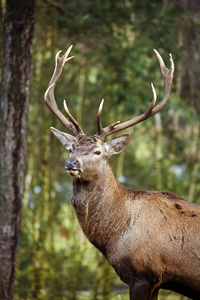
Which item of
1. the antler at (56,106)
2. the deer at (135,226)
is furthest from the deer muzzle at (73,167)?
the antler at (56,106)

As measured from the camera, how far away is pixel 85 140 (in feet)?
16.3

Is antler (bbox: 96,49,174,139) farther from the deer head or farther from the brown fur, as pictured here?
the brown fur

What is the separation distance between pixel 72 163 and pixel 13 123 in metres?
1.67

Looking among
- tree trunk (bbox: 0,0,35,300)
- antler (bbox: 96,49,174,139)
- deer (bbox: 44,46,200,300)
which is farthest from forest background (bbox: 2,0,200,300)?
deer (bbox: 44,46,200,300)

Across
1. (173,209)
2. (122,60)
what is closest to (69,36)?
(122,60)

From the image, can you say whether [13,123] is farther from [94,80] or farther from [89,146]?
[94,80]

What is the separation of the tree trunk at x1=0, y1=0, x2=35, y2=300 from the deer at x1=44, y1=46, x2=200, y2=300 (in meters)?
1.16

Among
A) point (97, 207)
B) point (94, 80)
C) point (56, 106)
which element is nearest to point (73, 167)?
point (97, 207)

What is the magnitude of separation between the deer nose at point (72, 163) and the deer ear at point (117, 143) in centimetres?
59

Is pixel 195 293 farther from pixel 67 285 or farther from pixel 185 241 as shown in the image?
pixel 67 285

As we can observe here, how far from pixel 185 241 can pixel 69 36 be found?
5128 mm

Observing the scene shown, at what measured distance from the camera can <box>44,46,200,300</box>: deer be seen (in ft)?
15.1

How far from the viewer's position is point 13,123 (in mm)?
6031

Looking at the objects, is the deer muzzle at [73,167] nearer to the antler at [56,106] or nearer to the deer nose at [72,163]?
the deer nose at [72,163]
